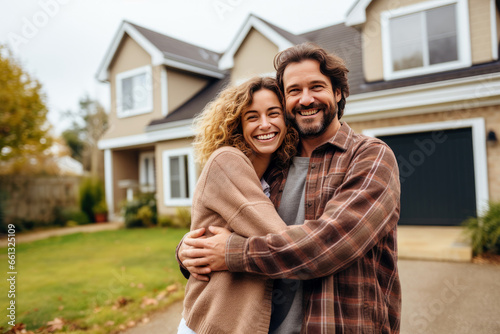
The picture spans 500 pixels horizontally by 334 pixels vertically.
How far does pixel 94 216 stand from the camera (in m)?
14.5

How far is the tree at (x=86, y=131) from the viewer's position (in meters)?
27.1

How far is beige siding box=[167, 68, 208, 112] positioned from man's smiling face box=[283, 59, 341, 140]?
11.6m

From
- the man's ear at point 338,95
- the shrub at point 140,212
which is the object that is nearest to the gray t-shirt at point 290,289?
the man's ear at point 338,95

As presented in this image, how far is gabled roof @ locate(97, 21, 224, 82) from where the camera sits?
1262 cm

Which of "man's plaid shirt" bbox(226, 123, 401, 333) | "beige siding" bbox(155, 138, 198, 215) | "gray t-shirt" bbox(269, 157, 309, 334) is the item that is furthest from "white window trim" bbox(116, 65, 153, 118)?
"man's plaid shirt" bbox(226, 123, 401, 333)

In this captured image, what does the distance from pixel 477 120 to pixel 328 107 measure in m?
6.91

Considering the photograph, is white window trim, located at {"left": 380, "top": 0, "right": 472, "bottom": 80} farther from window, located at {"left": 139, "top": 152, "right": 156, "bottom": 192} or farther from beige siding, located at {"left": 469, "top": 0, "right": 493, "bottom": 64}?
window, located at {"left": 139, "top": 152, "right": 156, "bottom": 192}

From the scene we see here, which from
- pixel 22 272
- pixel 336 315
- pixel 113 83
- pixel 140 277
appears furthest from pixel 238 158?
pixel 113 83

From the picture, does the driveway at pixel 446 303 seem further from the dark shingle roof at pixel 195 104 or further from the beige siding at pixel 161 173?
the beige siding at pixel 161 173

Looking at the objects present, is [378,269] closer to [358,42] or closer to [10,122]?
[358,42]

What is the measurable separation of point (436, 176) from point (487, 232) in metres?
2.42

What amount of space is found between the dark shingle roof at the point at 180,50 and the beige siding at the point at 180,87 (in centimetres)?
56

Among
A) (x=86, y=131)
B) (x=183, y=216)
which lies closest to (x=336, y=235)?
(x=183, y=216)

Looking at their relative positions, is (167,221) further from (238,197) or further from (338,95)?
(238,197)
